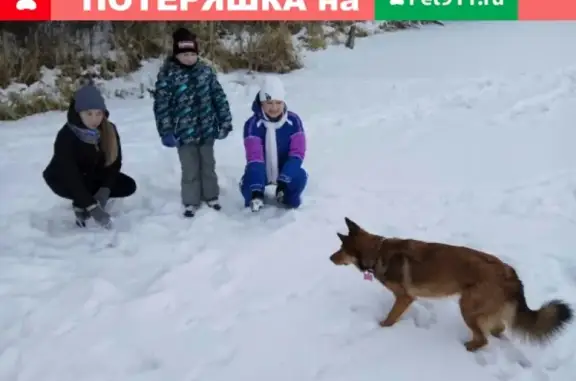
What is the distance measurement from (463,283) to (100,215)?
2559 mm

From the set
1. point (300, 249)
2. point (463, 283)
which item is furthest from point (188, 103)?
point (463, 283)

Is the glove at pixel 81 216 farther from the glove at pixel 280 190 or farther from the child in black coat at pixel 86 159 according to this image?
the glove at pixel 280 190

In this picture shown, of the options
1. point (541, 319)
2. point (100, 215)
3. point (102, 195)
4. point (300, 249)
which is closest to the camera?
point (541, 319)

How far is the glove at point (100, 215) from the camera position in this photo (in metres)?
4.46

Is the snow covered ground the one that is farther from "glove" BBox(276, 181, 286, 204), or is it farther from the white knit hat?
the white knit hat

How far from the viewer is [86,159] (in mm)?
4488

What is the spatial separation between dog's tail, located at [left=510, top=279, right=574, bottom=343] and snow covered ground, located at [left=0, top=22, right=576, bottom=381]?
174 mm

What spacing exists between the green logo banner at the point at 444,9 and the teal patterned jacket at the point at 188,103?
5594 millimetres

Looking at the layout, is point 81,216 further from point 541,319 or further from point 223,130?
point 541,319

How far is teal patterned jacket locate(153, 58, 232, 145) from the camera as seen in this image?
4.59 meters

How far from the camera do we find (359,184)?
5414 mm

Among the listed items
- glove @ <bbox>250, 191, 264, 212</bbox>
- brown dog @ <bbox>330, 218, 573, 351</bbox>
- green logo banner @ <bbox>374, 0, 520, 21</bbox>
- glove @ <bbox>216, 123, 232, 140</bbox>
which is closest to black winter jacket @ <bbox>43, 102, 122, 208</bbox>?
glove @ <bbox>216, 123, 232, 140</bbox>

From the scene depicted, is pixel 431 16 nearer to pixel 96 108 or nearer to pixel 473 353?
pixel 96 108

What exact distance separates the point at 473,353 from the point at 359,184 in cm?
244
